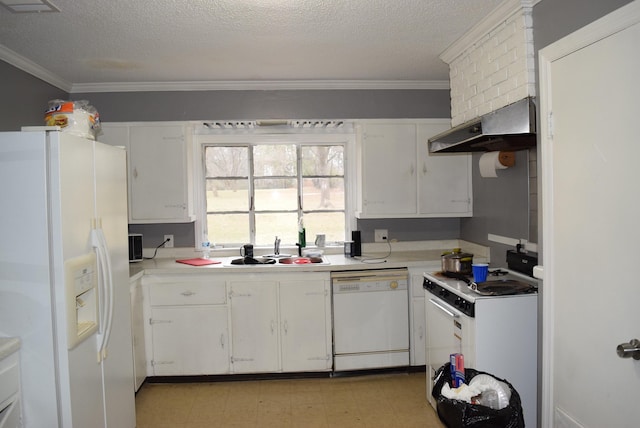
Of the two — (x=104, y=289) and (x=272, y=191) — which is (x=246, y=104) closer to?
(x=272, y=191)

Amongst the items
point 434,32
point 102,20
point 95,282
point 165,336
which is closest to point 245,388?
point 165,336

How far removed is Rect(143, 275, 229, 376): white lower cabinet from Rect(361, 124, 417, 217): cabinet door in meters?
1.52

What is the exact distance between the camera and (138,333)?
3.28 meters

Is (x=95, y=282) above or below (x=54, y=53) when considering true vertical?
below

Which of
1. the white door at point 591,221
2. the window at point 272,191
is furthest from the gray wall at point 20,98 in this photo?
the white door at point 591,221

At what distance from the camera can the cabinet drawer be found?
11.2 feet

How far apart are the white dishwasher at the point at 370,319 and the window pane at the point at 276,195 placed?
40.4 inches

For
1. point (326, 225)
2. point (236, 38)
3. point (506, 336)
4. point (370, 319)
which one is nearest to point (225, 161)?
point (326, 225)

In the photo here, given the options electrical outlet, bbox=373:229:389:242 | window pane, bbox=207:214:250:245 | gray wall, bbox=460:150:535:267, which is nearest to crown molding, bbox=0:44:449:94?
gray wall, bbox=460:150:535:267

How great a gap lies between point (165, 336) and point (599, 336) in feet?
9.72

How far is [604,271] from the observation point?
1.76m

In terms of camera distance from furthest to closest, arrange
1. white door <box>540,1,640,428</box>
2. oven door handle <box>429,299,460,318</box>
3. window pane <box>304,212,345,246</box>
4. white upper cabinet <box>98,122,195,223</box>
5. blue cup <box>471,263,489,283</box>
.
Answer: window pane <box>304,212,345,246</box> < white upper cabinet <box>98,122,195,223</box> < blue cup <box>471,263,489,283</box> < oven door handle <box>429,299,460,318</box> < white door <box>540,1,640,428</box>

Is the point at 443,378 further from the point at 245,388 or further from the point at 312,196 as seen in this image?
the point at 312,196

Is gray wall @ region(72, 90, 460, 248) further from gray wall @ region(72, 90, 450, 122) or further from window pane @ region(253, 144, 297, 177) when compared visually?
window pane @ region(253, 144, 297, 177)
